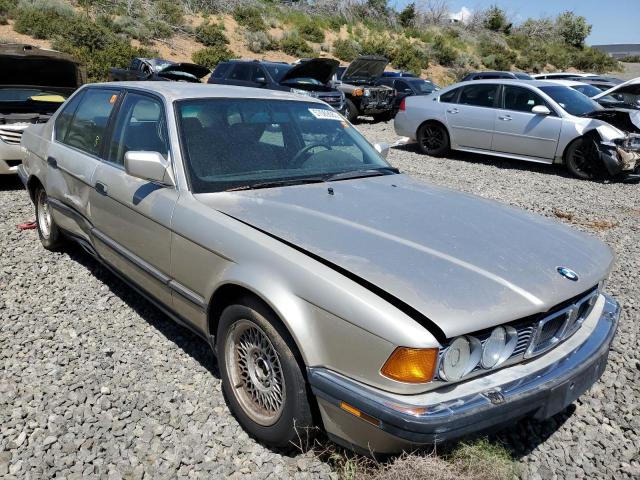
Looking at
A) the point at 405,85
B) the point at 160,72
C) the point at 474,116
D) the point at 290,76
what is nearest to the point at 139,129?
the point at 474,116

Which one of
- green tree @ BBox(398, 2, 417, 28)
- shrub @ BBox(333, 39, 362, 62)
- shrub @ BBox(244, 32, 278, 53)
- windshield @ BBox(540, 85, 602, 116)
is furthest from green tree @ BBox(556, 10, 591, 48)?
windshield @ BBox(540, 85, 602, 116)

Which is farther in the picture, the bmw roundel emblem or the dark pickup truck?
the dark pickup truck

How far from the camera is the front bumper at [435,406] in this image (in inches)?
75.9

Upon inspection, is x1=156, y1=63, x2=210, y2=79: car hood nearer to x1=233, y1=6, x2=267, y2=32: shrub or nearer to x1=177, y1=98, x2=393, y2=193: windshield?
x1=177, y1=98, x2=393, y2=193: windshield

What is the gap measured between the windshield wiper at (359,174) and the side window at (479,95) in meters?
7.19

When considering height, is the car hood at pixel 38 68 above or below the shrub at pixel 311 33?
below

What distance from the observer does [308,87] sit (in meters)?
12.6

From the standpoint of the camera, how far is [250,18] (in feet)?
112

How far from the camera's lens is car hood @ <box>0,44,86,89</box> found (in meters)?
7.21

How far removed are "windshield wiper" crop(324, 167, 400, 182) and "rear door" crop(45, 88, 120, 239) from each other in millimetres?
1629

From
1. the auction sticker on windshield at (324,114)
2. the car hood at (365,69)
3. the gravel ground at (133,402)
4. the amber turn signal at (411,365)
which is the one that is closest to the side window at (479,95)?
the car hood at (365,69)

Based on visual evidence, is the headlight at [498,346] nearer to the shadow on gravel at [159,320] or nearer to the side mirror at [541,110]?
the shadow on gravel at [159,320]

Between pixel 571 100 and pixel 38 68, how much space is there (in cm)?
866

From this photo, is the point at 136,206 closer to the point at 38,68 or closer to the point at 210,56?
the point at 38,68
